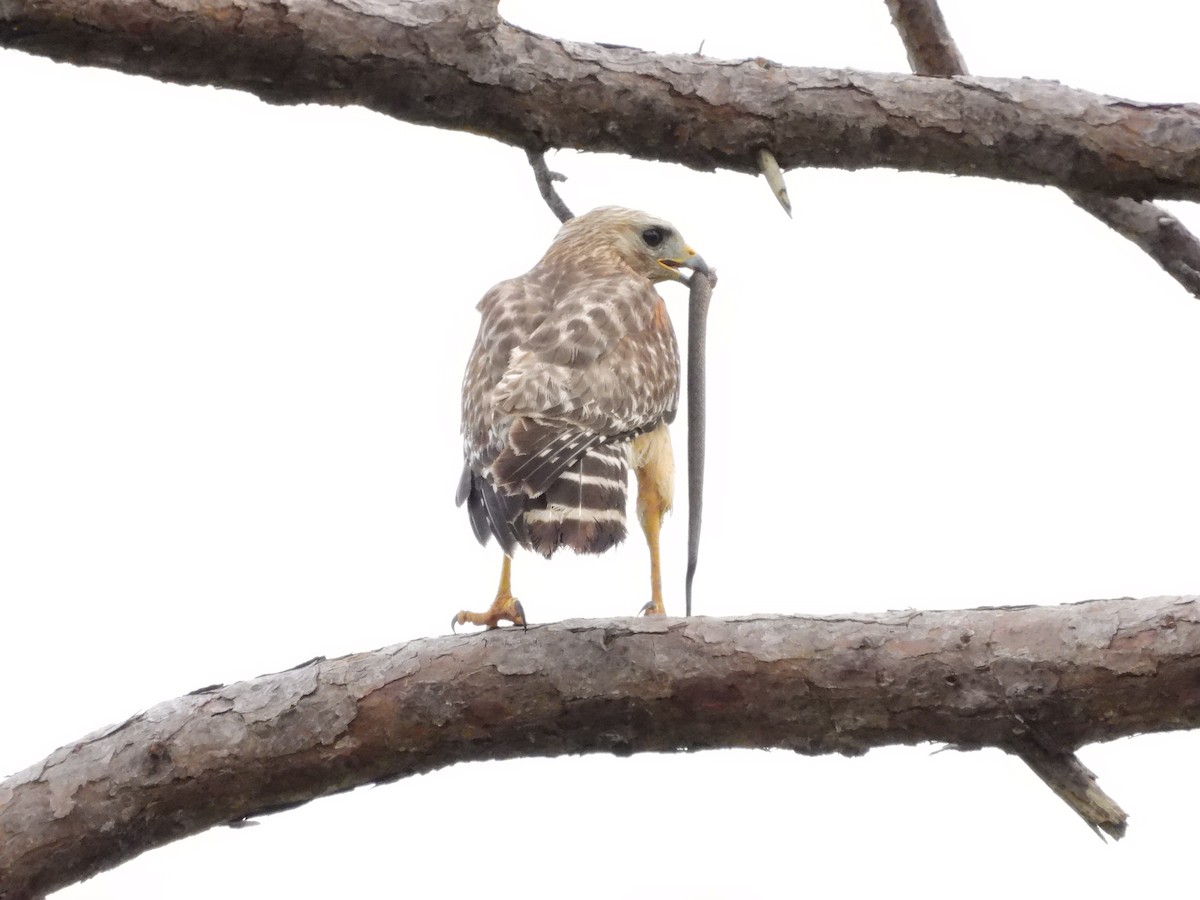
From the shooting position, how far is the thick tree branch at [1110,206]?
15.6 ft

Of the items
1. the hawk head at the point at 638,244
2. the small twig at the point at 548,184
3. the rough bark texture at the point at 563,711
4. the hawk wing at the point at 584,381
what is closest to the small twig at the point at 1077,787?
the rough bark texture at the point at 563,711

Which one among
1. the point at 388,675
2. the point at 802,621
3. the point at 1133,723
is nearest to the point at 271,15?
the point at 388,675

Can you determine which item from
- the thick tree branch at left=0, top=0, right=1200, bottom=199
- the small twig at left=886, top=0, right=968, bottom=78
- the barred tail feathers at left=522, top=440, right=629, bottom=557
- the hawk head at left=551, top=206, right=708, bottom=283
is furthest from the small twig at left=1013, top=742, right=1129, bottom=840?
the hawk head at left=551, top=206, right=708, bottom=283

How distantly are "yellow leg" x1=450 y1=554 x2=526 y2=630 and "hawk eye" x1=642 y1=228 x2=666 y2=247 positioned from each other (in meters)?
2.03

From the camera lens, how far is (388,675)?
3.84m

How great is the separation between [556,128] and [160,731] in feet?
6.35

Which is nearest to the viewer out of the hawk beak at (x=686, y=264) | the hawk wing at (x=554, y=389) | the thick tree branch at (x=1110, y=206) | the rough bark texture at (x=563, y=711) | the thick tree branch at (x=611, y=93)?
the rough bark texture at (x=563, y=711)

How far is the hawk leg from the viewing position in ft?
16.4

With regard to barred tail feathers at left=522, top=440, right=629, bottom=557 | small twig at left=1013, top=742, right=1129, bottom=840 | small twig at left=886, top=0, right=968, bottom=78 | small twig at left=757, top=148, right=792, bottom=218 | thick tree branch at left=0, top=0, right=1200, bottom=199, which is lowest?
small twig at left=1013, top=742, right=1129, bottom=840

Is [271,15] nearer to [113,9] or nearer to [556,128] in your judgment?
[113,9]

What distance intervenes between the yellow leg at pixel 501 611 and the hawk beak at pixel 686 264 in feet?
5.59

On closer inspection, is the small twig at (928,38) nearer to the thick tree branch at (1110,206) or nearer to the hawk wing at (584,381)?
the thick tree branch at (1110,206)

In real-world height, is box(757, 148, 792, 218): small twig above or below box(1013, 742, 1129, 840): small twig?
above

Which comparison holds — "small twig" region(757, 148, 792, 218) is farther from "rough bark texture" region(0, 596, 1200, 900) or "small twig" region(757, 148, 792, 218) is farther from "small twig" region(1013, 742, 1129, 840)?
"small twig" region(1013, 742, 1129, 840)
